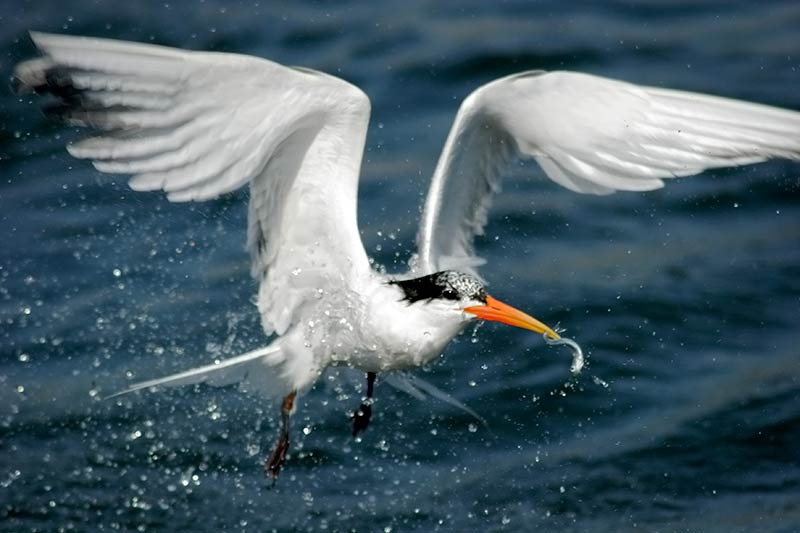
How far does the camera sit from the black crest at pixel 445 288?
5562 mm

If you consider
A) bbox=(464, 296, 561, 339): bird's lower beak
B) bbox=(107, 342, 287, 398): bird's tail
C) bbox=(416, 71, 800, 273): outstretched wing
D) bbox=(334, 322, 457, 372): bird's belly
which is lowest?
bbox=(107, 342, 287, 398): bird's tail

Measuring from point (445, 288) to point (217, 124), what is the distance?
118 centimetres

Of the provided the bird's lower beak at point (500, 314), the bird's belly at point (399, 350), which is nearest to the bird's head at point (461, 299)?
the bird's lower beak at point (500, 314)

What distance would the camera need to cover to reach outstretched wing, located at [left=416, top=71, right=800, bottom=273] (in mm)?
5086

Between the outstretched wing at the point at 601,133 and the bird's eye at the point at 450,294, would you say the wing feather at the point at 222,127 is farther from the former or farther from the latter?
the outstretched wing at the point at 601,133

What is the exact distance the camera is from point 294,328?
5961 millimetres

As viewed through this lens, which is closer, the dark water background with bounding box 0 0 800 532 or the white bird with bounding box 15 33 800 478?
the white bird with bounding box 15 33 800 478

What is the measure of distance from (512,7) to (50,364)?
18.1ft

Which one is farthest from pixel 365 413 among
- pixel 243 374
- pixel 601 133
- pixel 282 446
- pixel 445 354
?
pixel 601 133

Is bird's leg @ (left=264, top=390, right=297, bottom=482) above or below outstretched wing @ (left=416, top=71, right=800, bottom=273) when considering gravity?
below

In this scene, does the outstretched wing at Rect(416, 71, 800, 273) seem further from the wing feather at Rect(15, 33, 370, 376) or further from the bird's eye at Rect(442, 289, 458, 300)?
the wing feather at Rect(15, 33, 370, 376)

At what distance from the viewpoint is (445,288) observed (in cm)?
556

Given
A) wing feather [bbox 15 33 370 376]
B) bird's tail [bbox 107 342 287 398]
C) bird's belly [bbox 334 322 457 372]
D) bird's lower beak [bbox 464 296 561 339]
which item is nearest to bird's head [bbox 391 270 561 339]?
bird's lower beak [bbox 464 296 561 339]

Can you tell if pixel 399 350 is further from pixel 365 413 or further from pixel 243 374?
pixel 365 413
